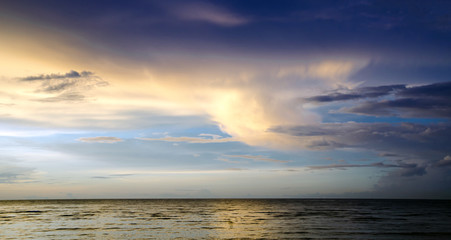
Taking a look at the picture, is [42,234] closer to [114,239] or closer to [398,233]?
[114,239]

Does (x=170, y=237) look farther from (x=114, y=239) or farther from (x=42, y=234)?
(x=42, y=234)

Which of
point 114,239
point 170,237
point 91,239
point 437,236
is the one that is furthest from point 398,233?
point 91,239

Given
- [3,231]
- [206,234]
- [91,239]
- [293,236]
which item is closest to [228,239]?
[206,234]

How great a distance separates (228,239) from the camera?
38.1 metres

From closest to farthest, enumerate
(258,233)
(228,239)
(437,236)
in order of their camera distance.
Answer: (228,239) → (437,236) → (258,233)

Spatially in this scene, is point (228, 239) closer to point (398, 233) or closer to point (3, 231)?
point (398, 233)

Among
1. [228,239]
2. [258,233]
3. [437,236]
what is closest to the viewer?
[228,239]

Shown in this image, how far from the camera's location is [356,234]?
42.4 m

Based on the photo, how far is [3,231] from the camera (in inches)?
1804

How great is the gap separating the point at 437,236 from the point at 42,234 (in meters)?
49.7

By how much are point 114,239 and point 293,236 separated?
841 inches

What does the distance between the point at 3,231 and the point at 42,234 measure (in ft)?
25.2

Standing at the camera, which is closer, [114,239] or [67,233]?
[114,239]

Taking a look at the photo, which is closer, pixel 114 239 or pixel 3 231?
pixel 114 239
